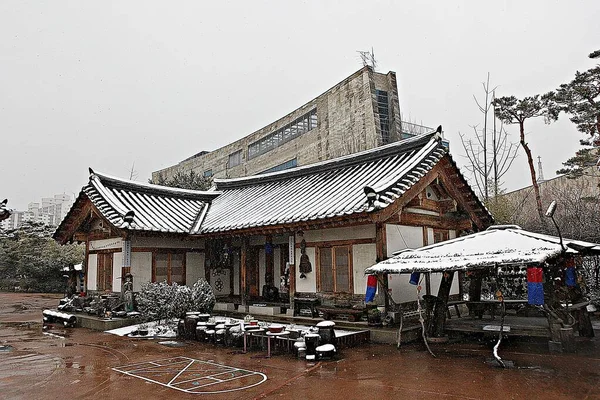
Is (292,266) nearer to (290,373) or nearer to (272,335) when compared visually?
(272,335)

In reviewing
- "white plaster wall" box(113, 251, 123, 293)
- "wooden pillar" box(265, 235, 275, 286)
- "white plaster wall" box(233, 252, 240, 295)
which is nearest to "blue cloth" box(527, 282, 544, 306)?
"wooden pillar" box(265, 235, 275, 286)

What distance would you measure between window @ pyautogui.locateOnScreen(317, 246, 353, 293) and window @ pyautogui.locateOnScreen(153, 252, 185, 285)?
19.8ft

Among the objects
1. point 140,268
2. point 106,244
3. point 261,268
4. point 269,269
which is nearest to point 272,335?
point 269,269

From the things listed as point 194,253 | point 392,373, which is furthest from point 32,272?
point 392,373

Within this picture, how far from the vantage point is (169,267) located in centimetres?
1711

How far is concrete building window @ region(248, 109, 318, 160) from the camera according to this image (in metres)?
35.7

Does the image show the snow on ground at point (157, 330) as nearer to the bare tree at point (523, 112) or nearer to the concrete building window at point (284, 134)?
the bare tree at point (523, 112)

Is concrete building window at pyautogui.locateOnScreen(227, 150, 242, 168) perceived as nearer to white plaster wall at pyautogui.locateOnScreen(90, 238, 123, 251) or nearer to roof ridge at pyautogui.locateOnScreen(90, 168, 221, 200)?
roof ridge at pyautogui.locateOnScreen(90, 168, 221, 200)

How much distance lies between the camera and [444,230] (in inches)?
602

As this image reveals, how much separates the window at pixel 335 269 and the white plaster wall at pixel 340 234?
292 mm

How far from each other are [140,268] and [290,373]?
9.44 meters

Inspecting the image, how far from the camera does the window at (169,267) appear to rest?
16.8 meters

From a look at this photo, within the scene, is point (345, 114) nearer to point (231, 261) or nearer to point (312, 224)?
point (231, 261)

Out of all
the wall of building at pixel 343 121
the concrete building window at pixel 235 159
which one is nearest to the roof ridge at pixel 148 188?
the wall of building at pixel 343 121
